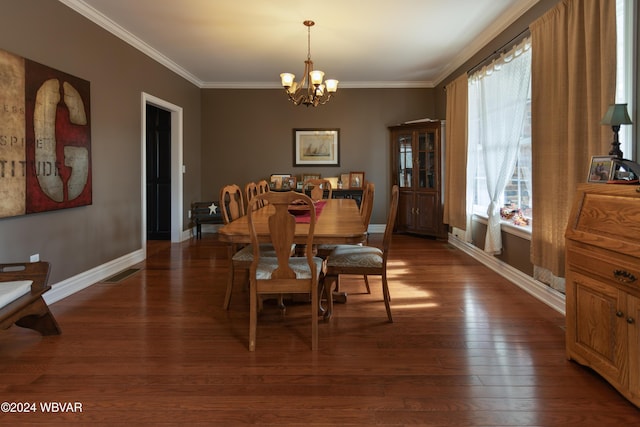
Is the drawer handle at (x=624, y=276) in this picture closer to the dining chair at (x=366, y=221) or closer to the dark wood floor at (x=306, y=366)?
the dark wood floor at (x=306, y=366)

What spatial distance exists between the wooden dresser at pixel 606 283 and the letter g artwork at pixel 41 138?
358 centimetres

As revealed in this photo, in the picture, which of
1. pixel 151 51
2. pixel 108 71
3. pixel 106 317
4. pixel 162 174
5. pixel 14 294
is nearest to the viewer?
pixel 14 294

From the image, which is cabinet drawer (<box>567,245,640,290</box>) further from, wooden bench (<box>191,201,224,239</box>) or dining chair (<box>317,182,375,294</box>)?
wooden bench (<box>191,201,224,239</box>)

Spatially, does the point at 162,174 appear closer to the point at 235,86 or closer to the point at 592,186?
the point at 235,86

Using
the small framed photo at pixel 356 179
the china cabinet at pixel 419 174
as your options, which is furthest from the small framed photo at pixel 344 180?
the china cabinet at pixel 419 174

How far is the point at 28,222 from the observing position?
3.13 m

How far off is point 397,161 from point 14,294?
18.7ft

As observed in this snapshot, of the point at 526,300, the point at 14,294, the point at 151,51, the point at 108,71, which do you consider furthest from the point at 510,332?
the point at 151,51

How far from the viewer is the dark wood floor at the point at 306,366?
5.79ft

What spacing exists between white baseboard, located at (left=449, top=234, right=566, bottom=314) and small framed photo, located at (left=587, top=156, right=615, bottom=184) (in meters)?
1.13

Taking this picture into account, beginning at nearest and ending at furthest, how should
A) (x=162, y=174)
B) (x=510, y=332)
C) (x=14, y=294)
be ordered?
(x=14, y=294) < (x=510, y=332) < (x=162, y=174)

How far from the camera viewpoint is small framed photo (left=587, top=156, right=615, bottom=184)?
7.10ft

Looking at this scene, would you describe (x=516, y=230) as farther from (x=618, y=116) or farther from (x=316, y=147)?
(x=316, y=147)

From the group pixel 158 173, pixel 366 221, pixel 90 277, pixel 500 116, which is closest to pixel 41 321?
pixel 90 277
